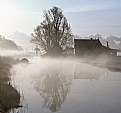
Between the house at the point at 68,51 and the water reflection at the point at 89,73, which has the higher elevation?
the house at the point at 68,51

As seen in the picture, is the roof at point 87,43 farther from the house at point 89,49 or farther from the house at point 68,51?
the house at point 68,51

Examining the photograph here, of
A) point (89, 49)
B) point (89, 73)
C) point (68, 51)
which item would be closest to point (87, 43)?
point (89, 49)

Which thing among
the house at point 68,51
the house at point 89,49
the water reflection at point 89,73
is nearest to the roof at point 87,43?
the house at point 89,49

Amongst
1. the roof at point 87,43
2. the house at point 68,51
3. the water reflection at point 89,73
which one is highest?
the roof at point 87,43

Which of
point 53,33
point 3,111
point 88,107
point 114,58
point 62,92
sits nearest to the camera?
point 3,111

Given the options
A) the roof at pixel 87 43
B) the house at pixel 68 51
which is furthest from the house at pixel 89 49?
the house at pixel 68 51

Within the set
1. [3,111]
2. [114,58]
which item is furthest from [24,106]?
[114,58]

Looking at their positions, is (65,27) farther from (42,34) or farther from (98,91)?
(98,91)

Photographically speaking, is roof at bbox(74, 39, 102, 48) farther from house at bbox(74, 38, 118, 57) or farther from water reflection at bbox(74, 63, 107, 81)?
water reflection at bbox(74, 63, 107, 81)

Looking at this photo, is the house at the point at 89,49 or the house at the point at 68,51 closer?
the house at the point at 68,51

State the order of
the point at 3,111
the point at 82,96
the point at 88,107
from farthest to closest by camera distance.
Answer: the point at 82,96 < the point at 88,107 < the point at 3,111

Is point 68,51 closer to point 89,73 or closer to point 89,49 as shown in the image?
point 89,49

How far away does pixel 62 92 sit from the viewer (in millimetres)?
20750

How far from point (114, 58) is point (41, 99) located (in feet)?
187
